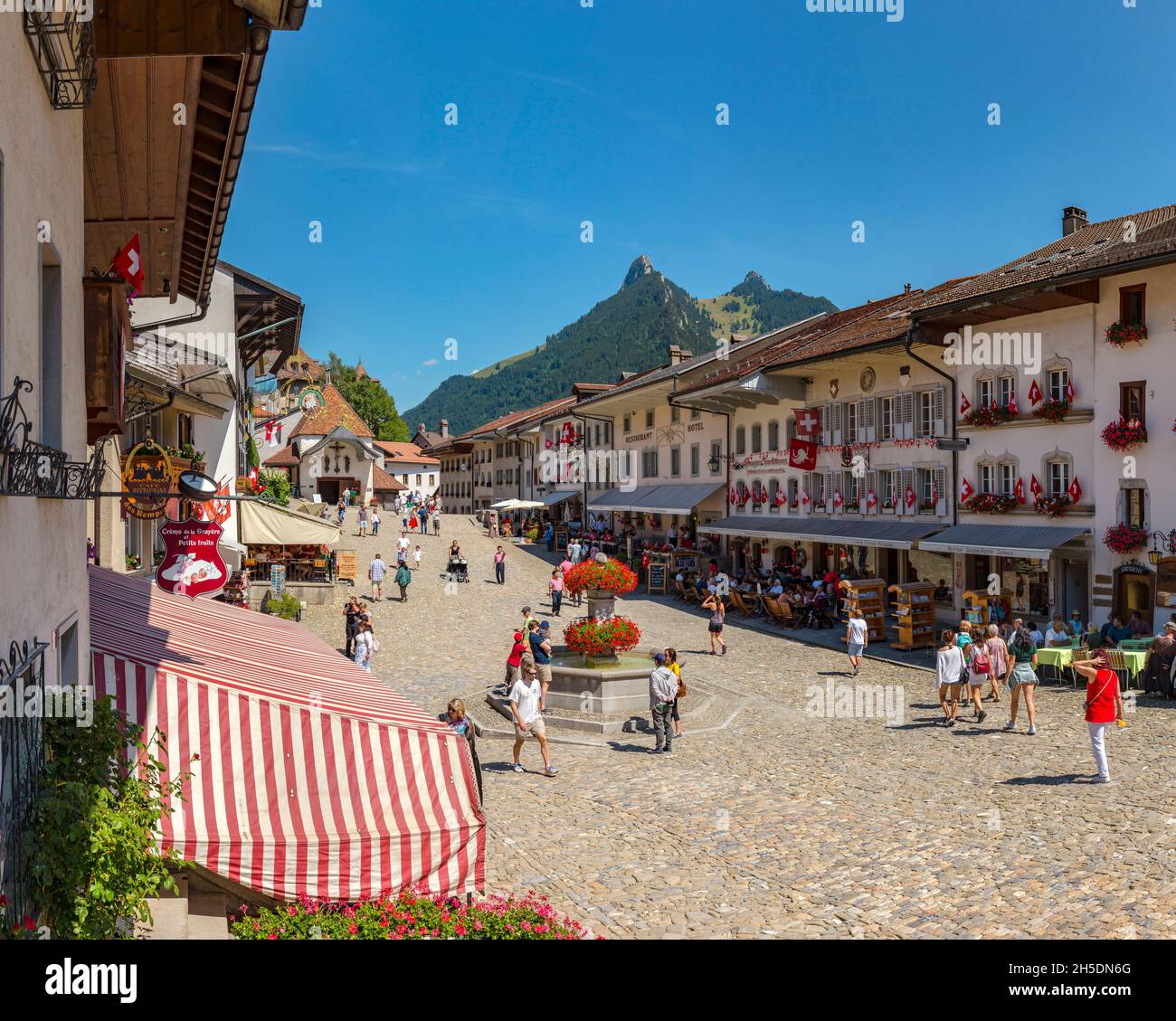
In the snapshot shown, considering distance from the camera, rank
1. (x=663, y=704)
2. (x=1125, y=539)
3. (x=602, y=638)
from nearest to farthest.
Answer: (x=663, y=704)
(x=602, y=638)
(x=1125, y=539)

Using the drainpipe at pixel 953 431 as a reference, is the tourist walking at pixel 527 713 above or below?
below

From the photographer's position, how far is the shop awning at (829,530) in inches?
1125

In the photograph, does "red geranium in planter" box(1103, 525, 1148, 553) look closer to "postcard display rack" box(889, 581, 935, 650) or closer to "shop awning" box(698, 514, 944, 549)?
"postcard display rack" box(889, 581, 935, 650)

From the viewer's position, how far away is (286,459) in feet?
221

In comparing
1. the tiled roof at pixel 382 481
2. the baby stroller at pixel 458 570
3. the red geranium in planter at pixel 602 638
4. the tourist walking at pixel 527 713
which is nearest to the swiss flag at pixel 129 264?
the tourist walking at pixel 527 713

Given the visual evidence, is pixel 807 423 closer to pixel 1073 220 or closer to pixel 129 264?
pixel 1073 220

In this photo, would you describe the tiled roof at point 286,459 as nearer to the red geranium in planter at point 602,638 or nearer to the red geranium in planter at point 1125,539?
the red geranium in planter at point 602,638

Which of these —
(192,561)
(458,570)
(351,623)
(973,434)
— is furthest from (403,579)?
(192,561)

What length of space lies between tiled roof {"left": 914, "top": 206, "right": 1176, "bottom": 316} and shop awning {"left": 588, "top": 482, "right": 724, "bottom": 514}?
12806 mm

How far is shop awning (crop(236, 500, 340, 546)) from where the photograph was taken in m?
24.5

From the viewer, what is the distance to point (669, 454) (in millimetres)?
47719

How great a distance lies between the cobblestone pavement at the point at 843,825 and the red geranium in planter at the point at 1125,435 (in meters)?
5.90

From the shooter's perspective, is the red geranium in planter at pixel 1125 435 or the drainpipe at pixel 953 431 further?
Result: the drainpipe at pixel 953 431

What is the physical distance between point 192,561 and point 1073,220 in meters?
31.2
